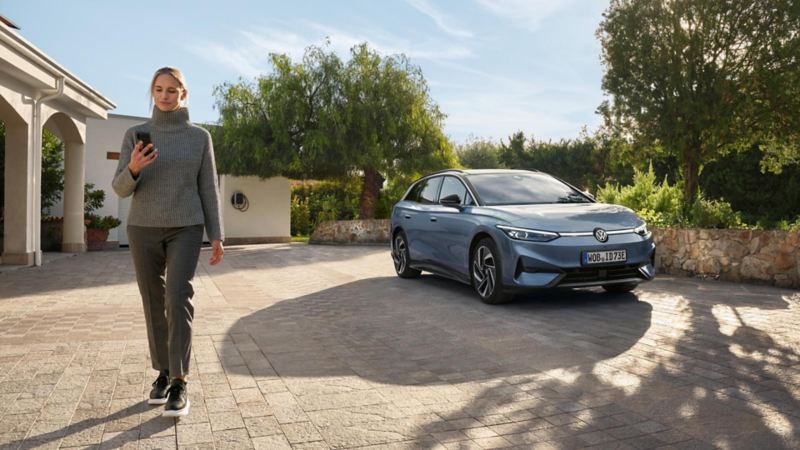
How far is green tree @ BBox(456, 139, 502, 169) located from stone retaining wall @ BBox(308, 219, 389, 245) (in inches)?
1078

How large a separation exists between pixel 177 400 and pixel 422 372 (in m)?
1.75

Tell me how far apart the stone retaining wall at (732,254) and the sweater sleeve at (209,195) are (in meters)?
8.32

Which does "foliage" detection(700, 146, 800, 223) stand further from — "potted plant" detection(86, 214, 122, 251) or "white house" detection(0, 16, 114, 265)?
"white house" detection(0, 16, 114, 265)

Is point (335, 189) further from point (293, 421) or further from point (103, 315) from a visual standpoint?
point (293, 421)

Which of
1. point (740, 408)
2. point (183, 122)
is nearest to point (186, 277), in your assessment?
point (183, 122)

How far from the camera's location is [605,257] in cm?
729

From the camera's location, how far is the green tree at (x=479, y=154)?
5059cm

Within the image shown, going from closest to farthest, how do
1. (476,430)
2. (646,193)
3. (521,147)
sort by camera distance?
(476,430) < (646,193) < (521,147)

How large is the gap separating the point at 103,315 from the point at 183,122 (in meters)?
3.97

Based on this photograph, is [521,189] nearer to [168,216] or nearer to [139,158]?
[168,216]

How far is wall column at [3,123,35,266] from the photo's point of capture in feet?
40.7

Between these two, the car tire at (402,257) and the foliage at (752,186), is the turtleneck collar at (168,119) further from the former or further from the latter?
the foliage at (752,186)

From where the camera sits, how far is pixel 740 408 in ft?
12.6

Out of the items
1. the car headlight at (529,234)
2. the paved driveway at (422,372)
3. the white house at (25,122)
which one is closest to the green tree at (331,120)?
the white house at (25,122)
